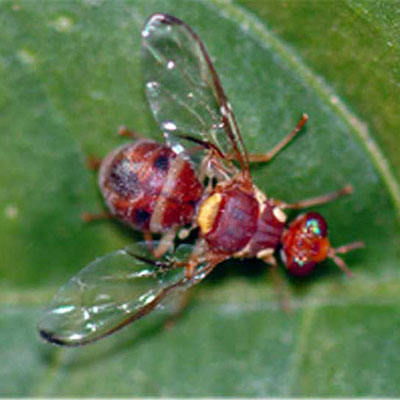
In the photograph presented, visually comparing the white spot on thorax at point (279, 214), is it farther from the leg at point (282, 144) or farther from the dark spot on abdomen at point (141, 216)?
the dark spot on abdomen at point (141, 216)

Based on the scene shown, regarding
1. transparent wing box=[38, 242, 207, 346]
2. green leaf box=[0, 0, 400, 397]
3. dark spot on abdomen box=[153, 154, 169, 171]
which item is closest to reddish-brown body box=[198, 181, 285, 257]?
green leaf box=[0, 0, 400, 397]

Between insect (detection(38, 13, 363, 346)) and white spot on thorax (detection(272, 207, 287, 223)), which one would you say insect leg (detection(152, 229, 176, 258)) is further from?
white spot on thorax (detection(272, 207, 287, 223))

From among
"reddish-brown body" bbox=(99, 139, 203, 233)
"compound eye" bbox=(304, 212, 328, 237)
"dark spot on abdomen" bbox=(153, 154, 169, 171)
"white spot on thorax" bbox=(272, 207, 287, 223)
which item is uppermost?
"compound eye" bbox=(304, 212, 328, 237)

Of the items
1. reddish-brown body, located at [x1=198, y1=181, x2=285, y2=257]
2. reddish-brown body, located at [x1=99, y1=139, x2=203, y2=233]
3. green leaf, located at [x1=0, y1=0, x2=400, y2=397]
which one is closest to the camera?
green leaf, located at [x1=0, y1=0, x2=400, y2=397]

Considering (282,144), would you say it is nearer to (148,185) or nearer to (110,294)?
(148,185)

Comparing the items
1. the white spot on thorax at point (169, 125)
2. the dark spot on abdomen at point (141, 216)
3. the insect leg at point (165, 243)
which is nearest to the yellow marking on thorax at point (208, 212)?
the insect leg at point (165, 243)

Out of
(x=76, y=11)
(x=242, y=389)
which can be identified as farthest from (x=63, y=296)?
(x=76, y=11)

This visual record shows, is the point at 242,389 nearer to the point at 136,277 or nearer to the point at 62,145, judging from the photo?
the point at 136,277
